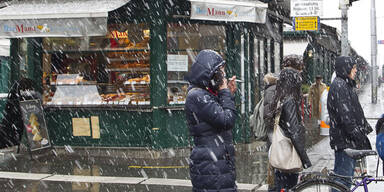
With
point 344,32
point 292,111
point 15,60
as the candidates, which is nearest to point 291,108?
point 292,111

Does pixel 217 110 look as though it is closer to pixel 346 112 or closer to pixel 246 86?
pixel 346 112

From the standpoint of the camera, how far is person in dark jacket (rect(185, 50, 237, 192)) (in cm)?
402

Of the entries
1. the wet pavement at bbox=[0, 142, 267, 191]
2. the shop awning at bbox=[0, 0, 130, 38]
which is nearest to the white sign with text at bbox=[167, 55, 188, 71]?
the shop awning at bbox=[0, 0, 130, 38]

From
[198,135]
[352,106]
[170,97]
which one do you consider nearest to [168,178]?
[170,97]

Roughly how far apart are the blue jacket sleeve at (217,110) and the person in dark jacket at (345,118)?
2.15m

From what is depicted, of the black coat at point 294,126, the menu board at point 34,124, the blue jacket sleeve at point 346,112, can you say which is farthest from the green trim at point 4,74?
the black coat at point 294,126

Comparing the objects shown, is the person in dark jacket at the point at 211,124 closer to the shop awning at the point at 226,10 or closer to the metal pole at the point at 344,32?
the shop awning at the point at 226,10

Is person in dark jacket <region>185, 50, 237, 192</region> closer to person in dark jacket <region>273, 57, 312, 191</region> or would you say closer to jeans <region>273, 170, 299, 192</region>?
person in dark jacket <region>273, 57, 312, 191</region>

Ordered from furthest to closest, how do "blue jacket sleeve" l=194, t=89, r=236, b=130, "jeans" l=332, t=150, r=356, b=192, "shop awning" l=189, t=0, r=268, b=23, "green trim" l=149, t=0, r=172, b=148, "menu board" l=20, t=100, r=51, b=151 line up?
1. "menu board" l=20, t=100, r=51, b=151
2. "green trim" l=149, t=0, r=172, b=148
3. "shop awning" l=189, t=0, r=268, b=23
4. "jeans" l=332, t=150, r=356, b=192
5. "blue jacket sleeve" l=194, t=89, r=236, b=130

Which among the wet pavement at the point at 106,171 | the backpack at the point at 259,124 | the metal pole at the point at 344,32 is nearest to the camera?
the backpack at the point at 259,124

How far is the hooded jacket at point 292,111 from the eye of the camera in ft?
16.3

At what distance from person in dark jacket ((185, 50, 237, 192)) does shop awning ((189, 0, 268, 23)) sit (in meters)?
5.89

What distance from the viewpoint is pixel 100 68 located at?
11.0 metres

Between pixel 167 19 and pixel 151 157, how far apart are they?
3.01 m
